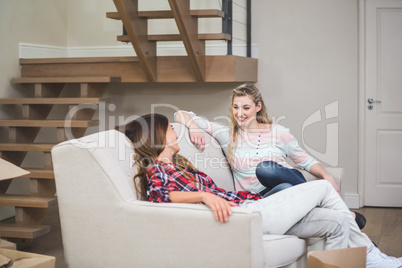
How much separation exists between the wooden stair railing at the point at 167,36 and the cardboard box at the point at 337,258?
7.11 feet

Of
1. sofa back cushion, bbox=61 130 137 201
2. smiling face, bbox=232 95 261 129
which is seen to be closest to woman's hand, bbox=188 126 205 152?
smiling face, bbox=232 95 261 129

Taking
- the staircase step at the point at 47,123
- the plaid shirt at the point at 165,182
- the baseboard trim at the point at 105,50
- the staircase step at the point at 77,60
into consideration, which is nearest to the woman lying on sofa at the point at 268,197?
the plaid shirt at the point at 165,182

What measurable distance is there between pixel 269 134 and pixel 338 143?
1.96 metres

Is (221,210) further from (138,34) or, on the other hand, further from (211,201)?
(138,34)

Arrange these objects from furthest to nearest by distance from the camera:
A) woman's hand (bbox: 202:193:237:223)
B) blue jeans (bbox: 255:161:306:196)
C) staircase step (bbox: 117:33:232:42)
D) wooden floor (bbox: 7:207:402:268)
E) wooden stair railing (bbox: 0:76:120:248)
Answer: staircase step (bbox: 117:33:232:42) → wooden stair railing (bbox: 0:76:120:248) → wooden floor (bbox: 7:207:402:268) → blue jeans (bbox: 255:161:306:196) → woman's hand (bbox: 202:193:237:223)

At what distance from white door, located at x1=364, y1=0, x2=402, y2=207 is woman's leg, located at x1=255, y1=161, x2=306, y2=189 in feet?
7.41

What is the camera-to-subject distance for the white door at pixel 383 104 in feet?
15.3

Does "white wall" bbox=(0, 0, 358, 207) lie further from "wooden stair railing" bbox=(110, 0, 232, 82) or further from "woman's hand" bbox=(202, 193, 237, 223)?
"woman's hand" bbox=(202, 193, 237, 223)

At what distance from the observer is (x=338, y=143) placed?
4809 mm

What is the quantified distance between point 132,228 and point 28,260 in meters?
0.54

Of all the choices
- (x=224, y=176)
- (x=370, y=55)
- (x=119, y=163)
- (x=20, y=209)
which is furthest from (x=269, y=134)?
(x=370, y=55)

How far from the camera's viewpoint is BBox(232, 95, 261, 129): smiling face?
3002 mm

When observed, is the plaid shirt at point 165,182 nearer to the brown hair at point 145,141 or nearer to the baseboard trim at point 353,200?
the brown hair at point 145,141

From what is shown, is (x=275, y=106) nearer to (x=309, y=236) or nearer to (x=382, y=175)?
(x=382, y=175)
